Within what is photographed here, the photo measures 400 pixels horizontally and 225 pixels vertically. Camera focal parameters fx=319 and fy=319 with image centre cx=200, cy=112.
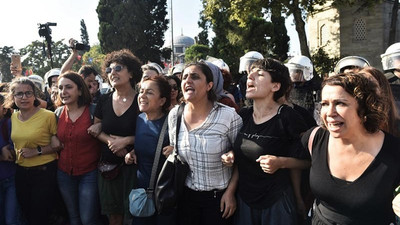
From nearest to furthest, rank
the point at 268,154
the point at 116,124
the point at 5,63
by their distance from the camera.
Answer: the point at 268,154, the point at 116,124, the point at 5,63

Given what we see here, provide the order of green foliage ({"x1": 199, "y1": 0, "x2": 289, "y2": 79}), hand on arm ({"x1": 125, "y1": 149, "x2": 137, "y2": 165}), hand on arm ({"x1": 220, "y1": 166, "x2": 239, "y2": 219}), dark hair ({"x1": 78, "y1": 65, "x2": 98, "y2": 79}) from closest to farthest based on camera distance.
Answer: hand on arm ({"x1": 220, "y1": 166, "x2": 239, "y2": 219}) < hand on arm ({"x1": 125, "y1": 149, "x2": 137, "y2": 165}) < dark hair ({"x1": 78, "y1": 65, "x2": 98, "y2": 79}) < green foliage ({"x1": 199, "y1": 0, "x2": 289, "y2": 79})

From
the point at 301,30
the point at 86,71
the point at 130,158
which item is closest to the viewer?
the point at 130,158

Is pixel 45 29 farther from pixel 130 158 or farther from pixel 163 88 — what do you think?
pixel 130 158

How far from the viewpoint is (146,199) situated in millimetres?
2900

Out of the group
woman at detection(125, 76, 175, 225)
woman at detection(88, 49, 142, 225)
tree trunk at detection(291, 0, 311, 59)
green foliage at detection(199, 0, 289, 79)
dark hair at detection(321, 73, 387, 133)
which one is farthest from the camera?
green foliage at detection(199, 0, 289, 79)

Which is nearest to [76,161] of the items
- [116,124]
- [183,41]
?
[116,124]

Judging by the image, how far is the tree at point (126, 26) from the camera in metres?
30.5

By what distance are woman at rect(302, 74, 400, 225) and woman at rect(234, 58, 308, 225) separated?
1.08ft

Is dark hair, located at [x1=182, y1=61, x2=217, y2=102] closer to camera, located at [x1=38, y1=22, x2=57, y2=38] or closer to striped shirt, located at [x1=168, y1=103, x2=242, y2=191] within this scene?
striped shirt, located at [x1=168, y1=103, x2=242, y2=191]

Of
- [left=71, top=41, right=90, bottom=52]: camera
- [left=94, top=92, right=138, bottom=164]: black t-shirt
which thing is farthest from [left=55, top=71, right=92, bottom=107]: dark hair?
[left=71, top=41, right=90, bottom=52]: camera

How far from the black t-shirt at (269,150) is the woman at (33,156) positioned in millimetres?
2234

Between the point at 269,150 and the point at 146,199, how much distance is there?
1.24 metres

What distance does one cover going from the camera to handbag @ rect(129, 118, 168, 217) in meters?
2.88

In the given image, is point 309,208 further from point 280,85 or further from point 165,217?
point 165,217
